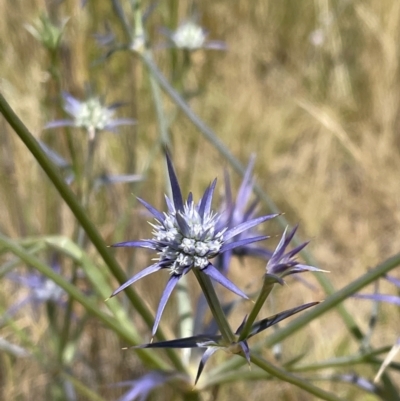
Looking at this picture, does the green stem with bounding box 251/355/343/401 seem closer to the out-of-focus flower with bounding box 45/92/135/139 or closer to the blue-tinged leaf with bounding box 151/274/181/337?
the blue-tinged leaf with bounding box 151/274/181/337

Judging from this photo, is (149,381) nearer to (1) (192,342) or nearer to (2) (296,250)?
(1) (192,342)

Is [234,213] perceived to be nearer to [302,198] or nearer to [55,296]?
[55,296]

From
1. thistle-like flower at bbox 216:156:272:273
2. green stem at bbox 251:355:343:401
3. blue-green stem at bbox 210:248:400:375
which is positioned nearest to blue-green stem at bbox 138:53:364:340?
thistle-like flower at bbox 216:156:272:273

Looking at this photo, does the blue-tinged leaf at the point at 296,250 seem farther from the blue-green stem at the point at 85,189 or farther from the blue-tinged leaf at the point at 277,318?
the blue-green stem at the point at 85,189

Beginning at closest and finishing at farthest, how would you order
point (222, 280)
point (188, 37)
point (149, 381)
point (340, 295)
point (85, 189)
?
point (222, 280) → point (340, 295) → point (149, 381) → point (85, 189) → point (188, 37)

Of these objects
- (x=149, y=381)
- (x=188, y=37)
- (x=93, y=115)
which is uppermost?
(x=188, y=37)

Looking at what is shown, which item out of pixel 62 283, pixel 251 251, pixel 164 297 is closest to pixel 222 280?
pixel 164 297
